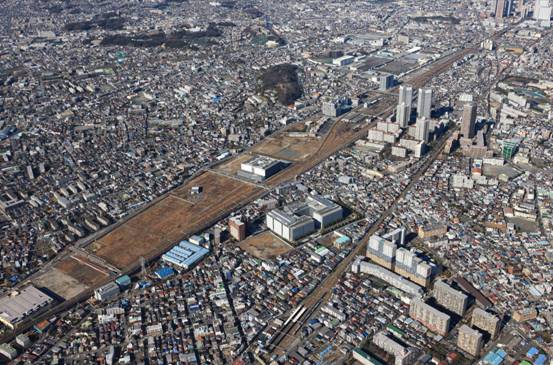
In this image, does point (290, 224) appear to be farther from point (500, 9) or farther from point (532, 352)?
point (500, 9)

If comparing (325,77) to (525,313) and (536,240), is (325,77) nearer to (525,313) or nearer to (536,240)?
(536,240)

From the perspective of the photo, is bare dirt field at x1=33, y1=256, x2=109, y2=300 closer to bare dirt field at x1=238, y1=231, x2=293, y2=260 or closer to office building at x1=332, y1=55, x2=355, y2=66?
bare dirt field at x1=238, y1=231, x2=293, y2=260

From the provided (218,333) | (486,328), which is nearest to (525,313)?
(486,328)

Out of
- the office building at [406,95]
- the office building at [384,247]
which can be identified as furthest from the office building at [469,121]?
the office building at [384,247]

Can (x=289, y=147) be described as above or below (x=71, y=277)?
below

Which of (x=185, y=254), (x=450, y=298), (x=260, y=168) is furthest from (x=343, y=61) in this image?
(x=450, y=298)

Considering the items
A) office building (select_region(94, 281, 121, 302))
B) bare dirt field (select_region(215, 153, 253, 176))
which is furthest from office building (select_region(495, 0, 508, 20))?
office building (select_region(94, 281, 121, 302))

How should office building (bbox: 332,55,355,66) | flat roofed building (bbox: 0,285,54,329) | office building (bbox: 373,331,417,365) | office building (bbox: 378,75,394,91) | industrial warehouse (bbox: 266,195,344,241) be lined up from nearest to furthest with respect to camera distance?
office building (bbox: 373,331,417,365) < flat roofed building (bbox: 0,285,54,329) < industrial warehouse (bbox: 266,195,344,241) < office building (bbox: 378,75,394,91) < office building (bbox: 332,55,355,66)
